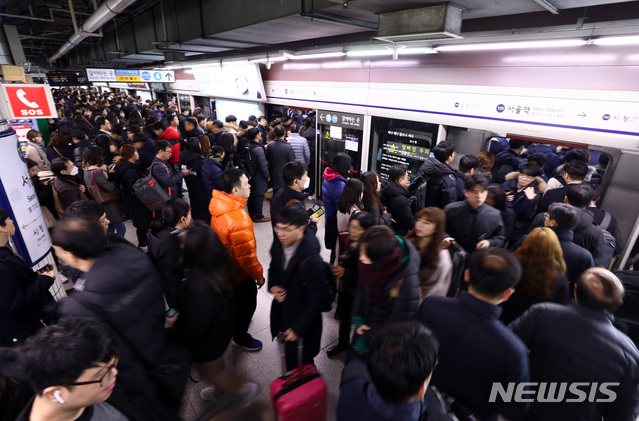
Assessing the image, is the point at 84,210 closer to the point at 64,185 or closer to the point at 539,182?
the point at 64,185

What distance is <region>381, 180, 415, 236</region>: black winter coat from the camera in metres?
3.43

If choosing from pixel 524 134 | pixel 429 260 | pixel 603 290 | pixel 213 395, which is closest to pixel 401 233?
pixel 429 260

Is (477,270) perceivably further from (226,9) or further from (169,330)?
(226,9)

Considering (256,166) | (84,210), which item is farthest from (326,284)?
(256,166)

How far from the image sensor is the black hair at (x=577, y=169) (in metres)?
3.21

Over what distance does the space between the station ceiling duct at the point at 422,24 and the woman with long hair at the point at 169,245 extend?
283 cm

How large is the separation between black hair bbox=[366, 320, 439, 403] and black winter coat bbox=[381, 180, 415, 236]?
2292 millimetres

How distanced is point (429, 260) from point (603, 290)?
1.05 metres

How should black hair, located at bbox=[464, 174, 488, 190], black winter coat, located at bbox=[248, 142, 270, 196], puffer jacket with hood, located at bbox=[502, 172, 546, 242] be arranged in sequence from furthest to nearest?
black winter coat, located at bbox=[248, 142, 270, 196]
puffer jacket with hood, located at bbox=[502, 172, 546, 242]
black hair, located at bbox=[464, 174, 488, 190]

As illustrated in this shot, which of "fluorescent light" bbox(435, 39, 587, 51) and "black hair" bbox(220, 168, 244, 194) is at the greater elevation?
"fluorescent light" bbox(435, 39, 587, 51)

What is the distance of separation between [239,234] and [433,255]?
1.68m

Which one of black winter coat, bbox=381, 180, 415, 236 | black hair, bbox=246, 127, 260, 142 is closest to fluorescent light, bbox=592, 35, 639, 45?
black winter coat, bbox=381, 180, 415, 236

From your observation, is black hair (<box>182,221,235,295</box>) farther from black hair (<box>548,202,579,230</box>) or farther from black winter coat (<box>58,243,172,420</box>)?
black hair (<box>548,202,579,230</box>)

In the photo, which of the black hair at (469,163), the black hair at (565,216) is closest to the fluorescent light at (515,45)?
the black hair at (469,163)
